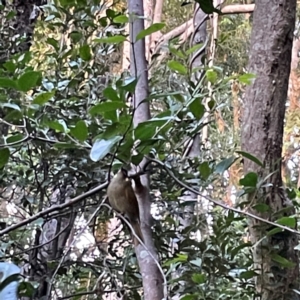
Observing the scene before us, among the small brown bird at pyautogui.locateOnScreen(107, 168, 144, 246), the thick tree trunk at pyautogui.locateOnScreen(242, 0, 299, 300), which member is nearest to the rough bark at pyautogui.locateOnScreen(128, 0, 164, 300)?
the small brown bird at pyautogui.locateOnScreen(107, 168, 144, 246)

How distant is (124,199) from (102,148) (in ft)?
0.42

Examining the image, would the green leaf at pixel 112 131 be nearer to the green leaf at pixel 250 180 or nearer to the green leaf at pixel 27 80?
the green leaf at pixel 27 80

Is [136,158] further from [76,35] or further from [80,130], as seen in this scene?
[76,35]

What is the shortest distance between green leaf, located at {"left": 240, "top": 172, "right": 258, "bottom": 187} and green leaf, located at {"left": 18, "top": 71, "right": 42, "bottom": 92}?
0.29m

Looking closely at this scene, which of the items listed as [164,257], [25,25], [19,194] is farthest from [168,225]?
[25,25]

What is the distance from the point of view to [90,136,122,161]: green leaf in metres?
0.51

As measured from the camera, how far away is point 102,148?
519 mm

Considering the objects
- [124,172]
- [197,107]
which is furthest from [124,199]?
[197,107]

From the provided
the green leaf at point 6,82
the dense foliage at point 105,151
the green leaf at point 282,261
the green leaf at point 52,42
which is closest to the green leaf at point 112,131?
the dense foliage at point 105,151

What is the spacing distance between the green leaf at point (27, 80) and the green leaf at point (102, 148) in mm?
93

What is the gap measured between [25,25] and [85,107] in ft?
1.37

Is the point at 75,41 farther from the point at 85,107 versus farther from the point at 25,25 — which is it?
the point at 25,25

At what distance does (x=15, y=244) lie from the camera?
0.96 meters

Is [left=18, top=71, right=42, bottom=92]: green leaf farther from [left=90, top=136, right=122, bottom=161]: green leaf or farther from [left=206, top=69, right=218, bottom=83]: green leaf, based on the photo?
[left=206, top=69, right=218, bottom=83]: green leaf
